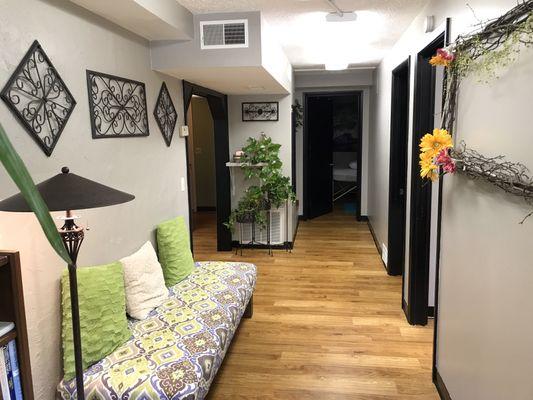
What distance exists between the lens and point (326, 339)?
3.21 metres

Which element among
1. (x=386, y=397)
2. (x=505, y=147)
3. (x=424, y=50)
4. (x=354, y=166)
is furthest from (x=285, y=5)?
(x=354, y=166)

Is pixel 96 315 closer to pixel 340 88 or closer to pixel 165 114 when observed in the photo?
pixel 165 114

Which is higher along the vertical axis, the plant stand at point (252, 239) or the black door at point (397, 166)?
the black door at point (397, 166)

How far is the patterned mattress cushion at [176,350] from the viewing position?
1.86 m

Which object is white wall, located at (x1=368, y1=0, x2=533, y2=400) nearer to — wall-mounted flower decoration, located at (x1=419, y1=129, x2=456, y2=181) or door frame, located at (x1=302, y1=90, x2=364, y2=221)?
wall-mounted flower decoration, located at (x1=419, y1=129, x2=456, y2=181)

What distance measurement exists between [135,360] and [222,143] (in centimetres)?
372

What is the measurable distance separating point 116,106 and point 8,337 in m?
1.48

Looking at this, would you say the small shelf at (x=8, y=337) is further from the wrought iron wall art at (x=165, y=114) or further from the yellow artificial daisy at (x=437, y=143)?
the wrought iron wall art at (x=165, y=114)

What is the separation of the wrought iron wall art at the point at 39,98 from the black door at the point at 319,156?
5248mm

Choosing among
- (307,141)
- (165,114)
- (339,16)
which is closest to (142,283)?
(165,114)

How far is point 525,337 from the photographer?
1402 millimetres

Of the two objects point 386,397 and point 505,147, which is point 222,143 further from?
point 505,147

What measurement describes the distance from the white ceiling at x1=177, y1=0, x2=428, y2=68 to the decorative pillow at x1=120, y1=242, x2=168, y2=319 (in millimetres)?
1606

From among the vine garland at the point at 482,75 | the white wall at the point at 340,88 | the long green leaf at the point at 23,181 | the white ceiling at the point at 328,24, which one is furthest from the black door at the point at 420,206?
the white wall at the point at 340,88
